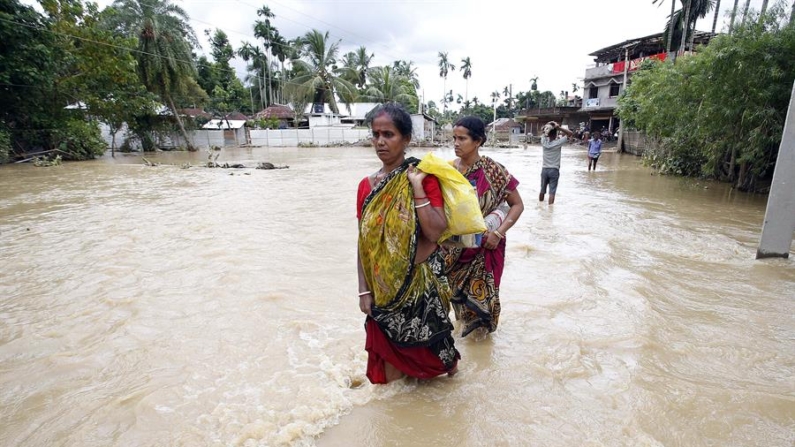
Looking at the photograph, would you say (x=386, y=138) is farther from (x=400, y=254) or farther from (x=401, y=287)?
(x=401, y=287)

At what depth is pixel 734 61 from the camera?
7.61 meters

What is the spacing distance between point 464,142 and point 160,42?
29.3m

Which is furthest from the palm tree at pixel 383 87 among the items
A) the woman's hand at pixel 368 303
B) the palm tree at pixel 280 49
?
the woman's hand at pixel 368 303

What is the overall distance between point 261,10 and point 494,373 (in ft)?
175

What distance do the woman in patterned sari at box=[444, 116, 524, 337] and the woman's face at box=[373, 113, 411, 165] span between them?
89 cm

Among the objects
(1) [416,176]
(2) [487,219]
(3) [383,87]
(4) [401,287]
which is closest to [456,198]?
(1) [416,176]

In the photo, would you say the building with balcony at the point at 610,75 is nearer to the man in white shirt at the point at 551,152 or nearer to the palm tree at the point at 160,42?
the man in white shirt at the point at 551,152

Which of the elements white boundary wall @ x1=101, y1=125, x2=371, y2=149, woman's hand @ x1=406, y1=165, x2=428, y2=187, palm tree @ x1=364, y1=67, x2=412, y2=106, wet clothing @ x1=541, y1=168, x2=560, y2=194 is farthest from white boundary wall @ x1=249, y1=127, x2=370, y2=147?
woman's hand @ x1=406, y1=165, x2=428, y2=187

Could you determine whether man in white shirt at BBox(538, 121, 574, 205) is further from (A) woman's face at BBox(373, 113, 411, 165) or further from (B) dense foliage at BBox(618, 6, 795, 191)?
(A) woman's face at BBox(373, 113, 411, 165)

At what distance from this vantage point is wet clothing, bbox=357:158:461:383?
73.8 inches

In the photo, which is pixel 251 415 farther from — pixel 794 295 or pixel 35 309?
pixel 794 295

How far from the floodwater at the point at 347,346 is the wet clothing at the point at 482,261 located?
1.22ft

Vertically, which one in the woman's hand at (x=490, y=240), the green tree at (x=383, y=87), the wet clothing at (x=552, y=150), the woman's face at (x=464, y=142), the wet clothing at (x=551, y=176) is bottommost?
the wet clothing at (x=551, y=176)

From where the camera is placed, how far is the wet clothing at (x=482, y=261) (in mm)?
2773
